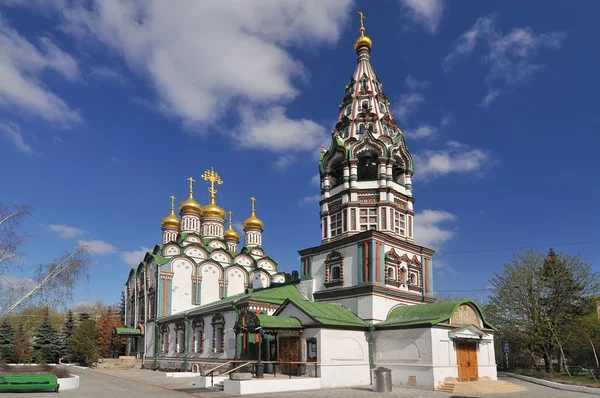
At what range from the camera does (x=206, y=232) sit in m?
42.5

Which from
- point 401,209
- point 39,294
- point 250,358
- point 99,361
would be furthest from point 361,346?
point 99,361

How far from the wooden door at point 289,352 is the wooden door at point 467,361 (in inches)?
250

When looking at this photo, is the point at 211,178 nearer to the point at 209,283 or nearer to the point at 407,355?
the point at 209,283

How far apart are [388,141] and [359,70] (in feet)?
17.0

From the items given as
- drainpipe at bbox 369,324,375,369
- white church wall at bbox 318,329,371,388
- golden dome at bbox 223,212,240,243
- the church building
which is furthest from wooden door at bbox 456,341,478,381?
golden dome at bbox 223,212,240,243

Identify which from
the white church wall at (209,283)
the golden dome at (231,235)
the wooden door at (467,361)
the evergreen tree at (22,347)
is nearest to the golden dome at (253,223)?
the golden dome at (231,235)

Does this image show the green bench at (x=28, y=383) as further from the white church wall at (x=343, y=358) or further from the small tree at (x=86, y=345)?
the small tree at (x=86, y=345)

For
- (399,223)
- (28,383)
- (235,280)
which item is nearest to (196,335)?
(235,280)

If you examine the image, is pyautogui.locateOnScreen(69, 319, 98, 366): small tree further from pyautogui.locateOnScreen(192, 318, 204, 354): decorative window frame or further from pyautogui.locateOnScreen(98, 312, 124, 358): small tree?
pyautogui.locateOnScreen(192, 318, 204, 354): decorative window frame

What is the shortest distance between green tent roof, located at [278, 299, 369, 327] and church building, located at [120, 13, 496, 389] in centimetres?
7

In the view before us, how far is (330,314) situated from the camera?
19688 millimetres

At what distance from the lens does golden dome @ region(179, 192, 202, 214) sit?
42.1 m

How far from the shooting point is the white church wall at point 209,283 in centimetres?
3506

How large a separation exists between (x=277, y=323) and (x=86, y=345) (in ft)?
79.0
